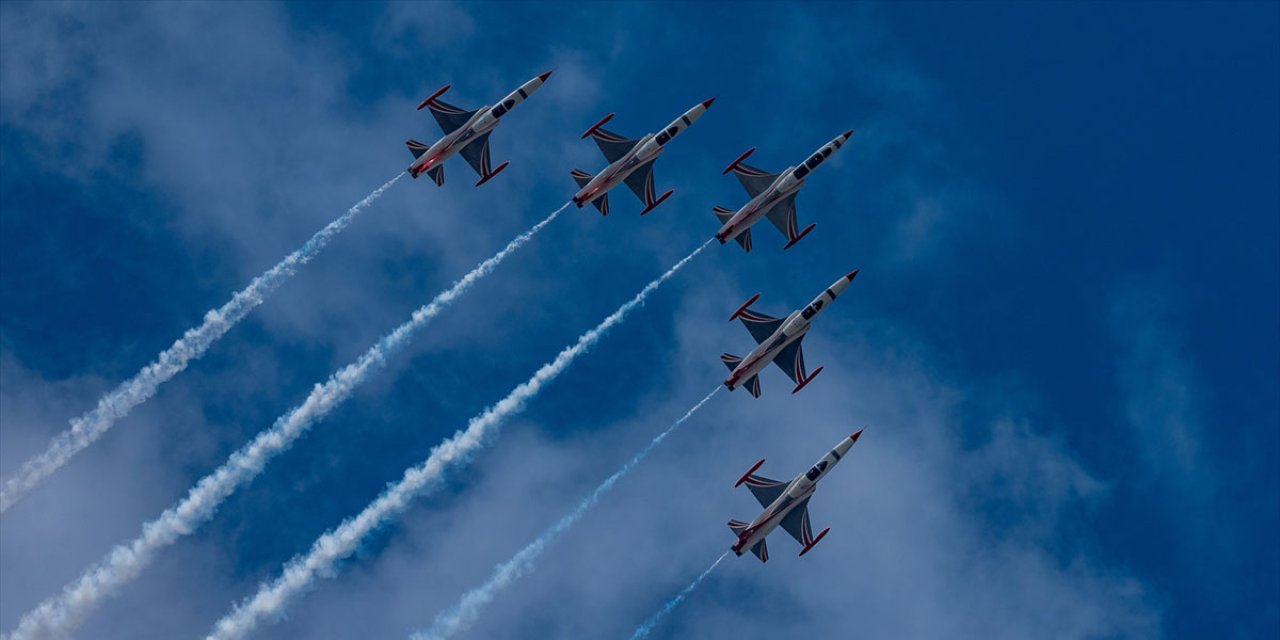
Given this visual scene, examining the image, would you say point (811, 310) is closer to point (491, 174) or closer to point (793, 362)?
point (793, 362)

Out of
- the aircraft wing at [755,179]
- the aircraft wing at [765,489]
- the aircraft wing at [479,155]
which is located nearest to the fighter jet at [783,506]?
the aircraft wing at [765,489]

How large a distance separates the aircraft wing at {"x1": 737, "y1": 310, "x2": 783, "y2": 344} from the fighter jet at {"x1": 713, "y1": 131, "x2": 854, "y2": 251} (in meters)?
4.66

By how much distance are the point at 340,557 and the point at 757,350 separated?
30.8 metres

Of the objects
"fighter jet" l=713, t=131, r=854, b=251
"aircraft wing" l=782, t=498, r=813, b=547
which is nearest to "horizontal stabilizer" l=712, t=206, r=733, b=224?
"fighter jet" l=713, t=131, r=854, b=251

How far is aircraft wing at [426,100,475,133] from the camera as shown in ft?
407

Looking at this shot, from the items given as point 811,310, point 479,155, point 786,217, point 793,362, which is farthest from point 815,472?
point 479,155

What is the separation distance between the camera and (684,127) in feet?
409

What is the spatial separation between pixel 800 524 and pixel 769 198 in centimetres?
2254

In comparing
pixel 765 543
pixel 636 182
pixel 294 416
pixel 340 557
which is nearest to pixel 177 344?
pixel 294 416

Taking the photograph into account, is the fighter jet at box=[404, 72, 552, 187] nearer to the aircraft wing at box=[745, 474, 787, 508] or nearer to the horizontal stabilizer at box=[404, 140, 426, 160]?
the horizontal stabilizer at box=[404, 140, 426, 160]

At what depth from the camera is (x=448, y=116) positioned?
124 m

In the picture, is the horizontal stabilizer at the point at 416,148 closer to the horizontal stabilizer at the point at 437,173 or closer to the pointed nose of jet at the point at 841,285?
the horizontal stabilizer at the point at 437,173

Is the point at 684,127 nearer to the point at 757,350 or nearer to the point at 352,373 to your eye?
the point at 757,350

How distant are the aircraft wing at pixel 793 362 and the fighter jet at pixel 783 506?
18.8ft
